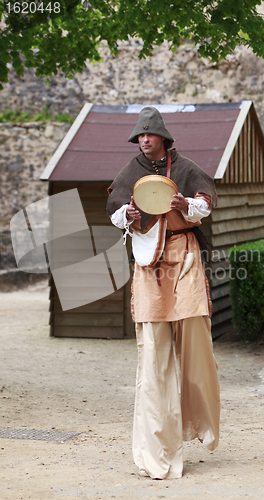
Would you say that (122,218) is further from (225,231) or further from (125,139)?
(125,139)

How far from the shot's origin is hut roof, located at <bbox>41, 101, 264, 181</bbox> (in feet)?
26.6

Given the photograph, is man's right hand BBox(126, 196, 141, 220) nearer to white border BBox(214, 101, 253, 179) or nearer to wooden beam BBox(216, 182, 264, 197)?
white border BBox(214, 101, 253, 179)

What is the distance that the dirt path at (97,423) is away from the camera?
10.1 ft

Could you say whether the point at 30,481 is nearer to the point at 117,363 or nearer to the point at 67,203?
the point at 117,363

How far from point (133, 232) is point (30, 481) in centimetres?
152

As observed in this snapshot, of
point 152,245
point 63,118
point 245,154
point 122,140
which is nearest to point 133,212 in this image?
point 152,245

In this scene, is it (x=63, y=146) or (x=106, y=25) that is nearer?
(x=106, y=25)

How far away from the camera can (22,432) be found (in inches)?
172

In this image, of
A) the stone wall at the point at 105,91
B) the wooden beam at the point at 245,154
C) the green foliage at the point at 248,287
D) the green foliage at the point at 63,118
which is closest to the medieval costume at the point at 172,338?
the green foliage at the point at 248,287

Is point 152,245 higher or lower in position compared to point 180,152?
lower

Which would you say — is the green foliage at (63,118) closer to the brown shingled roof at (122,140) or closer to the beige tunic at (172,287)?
the brown shingled roof at (122,140)

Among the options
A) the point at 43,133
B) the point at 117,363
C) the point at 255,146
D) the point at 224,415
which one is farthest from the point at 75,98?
the point at 224,415

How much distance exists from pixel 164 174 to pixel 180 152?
4916mm

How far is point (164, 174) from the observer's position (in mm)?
3502
